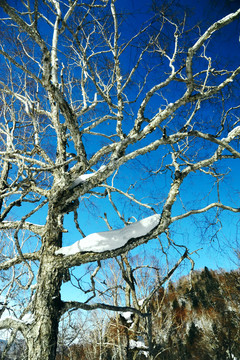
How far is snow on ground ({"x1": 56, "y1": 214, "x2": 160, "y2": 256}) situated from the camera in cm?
281

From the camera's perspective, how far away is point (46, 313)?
268cm

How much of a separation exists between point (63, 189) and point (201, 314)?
37892mm

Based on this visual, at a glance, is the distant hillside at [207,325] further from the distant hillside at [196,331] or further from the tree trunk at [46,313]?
the tree trunk at [46,313]

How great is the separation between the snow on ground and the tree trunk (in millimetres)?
267

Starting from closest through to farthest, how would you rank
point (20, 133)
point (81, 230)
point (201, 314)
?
point (81, 230)
point (20, 133)
point (201, 314)

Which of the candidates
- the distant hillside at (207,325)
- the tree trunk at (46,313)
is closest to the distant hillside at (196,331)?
the distant hillside at (207,325)

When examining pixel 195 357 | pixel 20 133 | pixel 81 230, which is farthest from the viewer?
pixel 195 357

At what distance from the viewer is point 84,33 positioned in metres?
4.06

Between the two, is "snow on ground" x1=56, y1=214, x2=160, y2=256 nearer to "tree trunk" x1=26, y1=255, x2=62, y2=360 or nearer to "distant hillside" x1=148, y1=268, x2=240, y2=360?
"tree trunk" x1=26, y1=255, x2=62, y2=360

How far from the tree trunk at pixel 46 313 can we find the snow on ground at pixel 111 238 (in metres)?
0.27

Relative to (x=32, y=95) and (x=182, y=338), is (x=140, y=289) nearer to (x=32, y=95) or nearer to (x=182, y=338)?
(x=32, y=95)

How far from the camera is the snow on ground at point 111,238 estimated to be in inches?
111

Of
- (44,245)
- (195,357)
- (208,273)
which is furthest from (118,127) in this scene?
(208,273)

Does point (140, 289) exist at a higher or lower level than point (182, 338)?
higher
